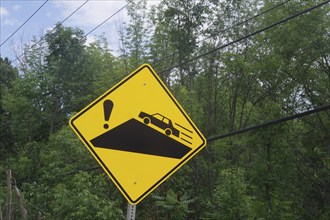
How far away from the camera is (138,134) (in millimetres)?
3076

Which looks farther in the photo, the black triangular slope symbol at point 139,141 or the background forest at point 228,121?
the background forest at point 228,121

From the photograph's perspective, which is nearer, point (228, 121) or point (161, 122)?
point (161, 122)

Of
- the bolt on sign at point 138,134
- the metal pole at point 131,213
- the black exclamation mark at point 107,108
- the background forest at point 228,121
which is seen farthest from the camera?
the background forest at point 228,121

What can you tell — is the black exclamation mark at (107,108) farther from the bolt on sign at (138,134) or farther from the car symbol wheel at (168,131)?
the car symbol wheel at (168,131)

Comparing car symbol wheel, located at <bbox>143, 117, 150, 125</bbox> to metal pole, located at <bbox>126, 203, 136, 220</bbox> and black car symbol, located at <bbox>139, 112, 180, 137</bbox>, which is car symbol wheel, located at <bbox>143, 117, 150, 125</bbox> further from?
metal pole, located at <bbox>126, 203, 136, 220</bbox>

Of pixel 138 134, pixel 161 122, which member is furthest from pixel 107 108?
pixel 161 122

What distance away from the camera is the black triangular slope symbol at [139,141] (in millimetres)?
2992

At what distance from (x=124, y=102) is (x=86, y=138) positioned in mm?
412

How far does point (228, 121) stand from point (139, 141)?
55.4 feet

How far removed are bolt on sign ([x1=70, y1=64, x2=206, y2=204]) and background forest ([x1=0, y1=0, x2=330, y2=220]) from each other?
8.06 metres

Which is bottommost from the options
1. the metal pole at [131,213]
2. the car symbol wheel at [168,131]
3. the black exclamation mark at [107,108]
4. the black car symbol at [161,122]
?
the metal pole at [131,213]

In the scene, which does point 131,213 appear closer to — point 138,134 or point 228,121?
point 138,134

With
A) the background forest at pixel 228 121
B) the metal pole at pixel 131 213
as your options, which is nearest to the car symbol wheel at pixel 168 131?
the metal pole at pixel 131 213

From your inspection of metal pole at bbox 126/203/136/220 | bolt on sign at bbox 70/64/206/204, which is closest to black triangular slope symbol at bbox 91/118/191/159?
bolt on sign at bbox 70/64/206/204
